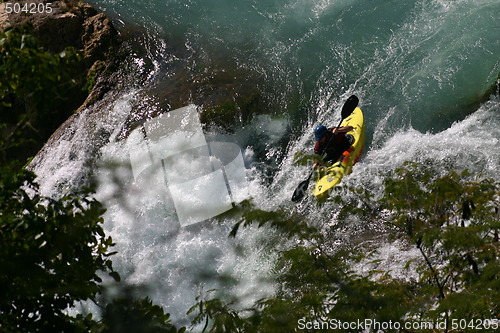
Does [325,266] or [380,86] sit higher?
[380,86]

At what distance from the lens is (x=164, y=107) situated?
341 inches

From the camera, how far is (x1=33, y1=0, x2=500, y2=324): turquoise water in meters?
6.56

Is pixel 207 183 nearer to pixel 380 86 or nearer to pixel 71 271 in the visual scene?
pixel 380 86

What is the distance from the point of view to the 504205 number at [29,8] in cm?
1000

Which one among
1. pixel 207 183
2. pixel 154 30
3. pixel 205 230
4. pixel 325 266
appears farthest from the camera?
pixel 154 30

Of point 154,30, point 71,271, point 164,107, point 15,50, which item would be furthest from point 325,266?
point 154,30

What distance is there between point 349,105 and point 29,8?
21.4 feet

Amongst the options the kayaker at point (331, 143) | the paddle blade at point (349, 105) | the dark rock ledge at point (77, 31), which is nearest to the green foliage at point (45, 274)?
the kayaker at point (331, 143)

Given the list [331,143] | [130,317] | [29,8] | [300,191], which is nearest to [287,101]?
[331,143]

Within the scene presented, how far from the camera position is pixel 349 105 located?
791 cm

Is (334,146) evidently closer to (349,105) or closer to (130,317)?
(349,105)

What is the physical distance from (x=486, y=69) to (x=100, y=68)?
6772 mm

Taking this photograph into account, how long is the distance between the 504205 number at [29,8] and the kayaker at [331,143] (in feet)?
Answer: 20.3

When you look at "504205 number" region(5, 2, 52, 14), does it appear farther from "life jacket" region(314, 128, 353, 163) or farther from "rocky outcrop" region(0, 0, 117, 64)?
"life jacket" region(314, 128, 353, 163)
